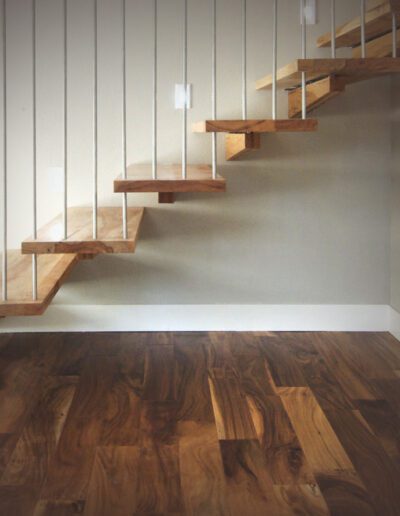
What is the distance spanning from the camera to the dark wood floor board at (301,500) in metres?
2.33

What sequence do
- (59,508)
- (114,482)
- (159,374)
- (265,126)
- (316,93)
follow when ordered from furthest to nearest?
(316,93) → (159,374) → (265,126) → (114,482) → (59,508)

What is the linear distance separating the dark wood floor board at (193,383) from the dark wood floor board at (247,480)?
0.29 meters

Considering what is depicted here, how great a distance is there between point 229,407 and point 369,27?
5.82ft

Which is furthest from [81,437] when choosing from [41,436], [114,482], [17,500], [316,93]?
[316,93]

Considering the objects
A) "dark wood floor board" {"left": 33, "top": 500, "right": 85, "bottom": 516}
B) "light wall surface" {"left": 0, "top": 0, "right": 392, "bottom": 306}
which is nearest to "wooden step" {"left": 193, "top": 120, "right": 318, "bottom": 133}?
"light wall surface" {"left": 0, "top": 0, "right": 392, "bottom": 306}

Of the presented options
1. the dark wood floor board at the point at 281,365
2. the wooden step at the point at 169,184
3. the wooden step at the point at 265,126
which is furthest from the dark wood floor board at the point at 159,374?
the wooden step at the point at 265,126

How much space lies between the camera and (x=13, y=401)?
331 cm

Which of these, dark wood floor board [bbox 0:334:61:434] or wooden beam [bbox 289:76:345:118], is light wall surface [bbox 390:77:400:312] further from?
dark wood floor board [bbox 0:334:61:434]

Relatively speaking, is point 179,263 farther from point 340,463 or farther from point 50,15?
point 340,463

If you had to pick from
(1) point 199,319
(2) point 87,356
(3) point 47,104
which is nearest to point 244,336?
(1) point 199,319

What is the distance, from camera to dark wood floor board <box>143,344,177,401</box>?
11.1ft

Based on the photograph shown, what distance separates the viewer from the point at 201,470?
263 cm

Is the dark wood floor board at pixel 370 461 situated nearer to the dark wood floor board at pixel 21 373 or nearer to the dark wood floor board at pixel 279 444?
the dark wood floor board at pixel 279 444

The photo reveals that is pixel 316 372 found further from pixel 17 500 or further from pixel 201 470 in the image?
pixel 17 500
